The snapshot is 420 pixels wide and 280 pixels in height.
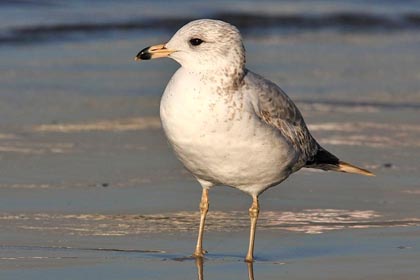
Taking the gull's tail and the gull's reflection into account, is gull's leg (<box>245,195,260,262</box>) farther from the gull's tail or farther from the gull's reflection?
the gull's tail

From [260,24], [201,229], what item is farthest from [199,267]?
[260,24]

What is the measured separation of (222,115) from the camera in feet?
20.0

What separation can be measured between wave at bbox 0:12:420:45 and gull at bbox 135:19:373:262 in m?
7.52

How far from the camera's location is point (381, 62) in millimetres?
12922

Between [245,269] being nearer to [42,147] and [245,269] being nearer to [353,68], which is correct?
[42,147]

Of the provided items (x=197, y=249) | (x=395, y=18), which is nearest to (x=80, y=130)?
(x=197, y=249)

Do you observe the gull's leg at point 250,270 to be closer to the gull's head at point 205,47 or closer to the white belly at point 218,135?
the white belly at point 218,135

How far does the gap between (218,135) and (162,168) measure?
7.86ft

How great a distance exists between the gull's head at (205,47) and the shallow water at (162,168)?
0.98 meters

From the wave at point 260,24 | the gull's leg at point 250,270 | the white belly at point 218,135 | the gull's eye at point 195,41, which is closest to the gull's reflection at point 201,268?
the gull's leg at point 250,270

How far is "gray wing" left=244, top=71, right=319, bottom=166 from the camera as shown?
643cm

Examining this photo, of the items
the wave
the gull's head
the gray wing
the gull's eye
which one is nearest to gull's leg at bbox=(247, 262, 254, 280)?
the gray wing

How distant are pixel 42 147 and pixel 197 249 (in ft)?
8.97

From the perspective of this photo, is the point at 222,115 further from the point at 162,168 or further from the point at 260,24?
the point at 260,24
